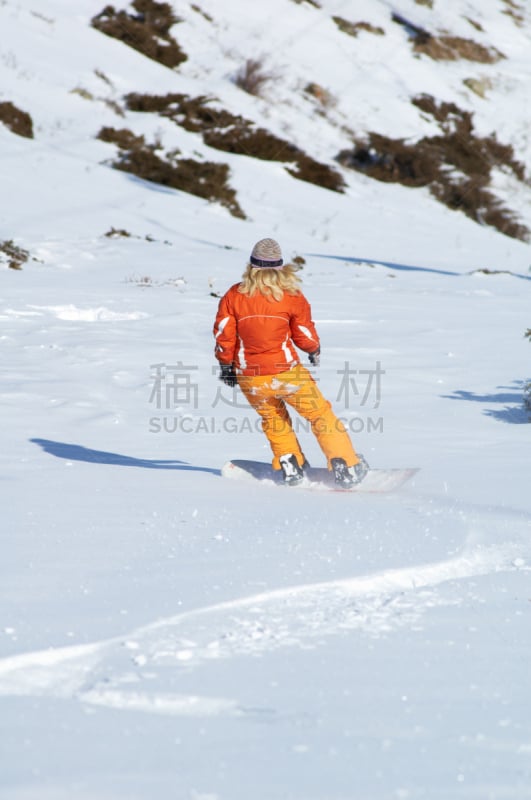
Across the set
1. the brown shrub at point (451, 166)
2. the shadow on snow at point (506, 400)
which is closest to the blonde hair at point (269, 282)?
the shadow on snow at point (506, 400)

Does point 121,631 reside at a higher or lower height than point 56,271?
→ lower

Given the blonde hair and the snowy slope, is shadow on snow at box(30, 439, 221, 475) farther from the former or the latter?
the blonde hair

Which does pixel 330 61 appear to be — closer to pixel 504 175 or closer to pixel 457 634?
pixel 504 175

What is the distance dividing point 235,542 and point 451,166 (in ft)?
74.4

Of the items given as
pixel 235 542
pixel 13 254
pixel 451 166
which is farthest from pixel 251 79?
pixel 235 542

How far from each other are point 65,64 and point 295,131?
570 cm

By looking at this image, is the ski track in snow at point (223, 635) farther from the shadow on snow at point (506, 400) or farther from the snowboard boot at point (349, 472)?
the shadow on snow at point (506, 400)

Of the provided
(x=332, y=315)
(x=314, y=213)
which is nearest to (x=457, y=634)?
(x=332, y=315)

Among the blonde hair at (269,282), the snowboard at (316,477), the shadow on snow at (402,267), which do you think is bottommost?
the snowboard at (316,477)

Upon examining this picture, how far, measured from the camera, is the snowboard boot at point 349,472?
500 cm

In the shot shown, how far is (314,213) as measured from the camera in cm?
1959

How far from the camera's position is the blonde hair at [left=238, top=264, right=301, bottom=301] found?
16.1 ft

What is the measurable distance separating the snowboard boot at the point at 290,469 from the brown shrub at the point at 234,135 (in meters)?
17.5

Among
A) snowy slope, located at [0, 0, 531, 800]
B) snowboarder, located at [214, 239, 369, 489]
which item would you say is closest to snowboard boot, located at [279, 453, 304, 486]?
snowboarder, located at [214, 239, 369, 489]
